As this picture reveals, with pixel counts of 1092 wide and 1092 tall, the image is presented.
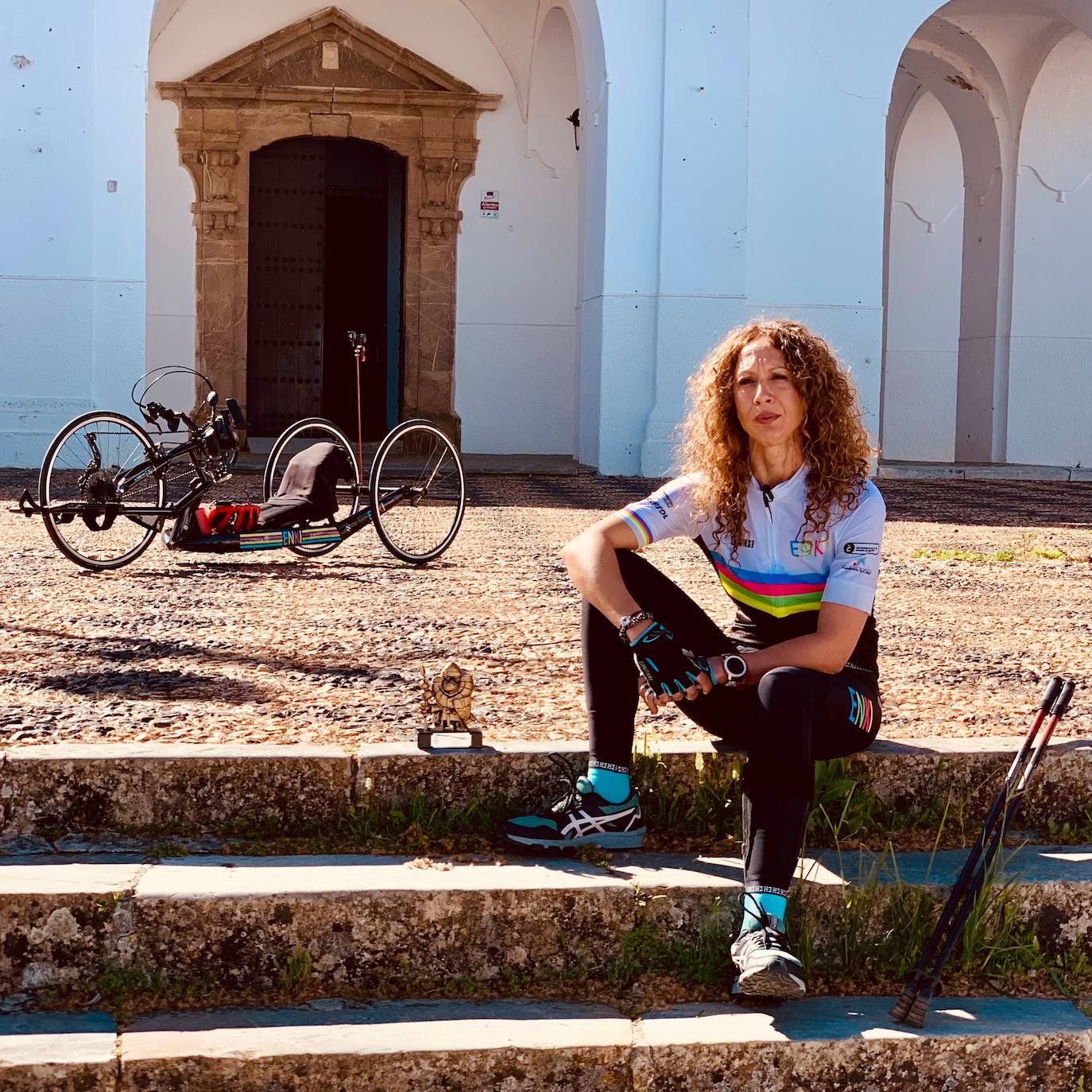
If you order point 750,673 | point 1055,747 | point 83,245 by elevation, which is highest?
point 83,245

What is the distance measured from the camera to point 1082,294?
15.2 meters

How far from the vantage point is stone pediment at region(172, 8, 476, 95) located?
48.6ft

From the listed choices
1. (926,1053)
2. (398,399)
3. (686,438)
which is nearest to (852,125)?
(398,399)

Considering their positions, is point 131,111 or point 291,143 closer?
point 131,111

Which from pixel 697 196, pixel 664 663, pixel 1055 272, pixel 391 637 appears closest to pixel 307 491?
pixel 391 637

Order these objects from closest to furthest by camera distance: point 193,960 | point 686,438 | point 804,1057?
1. point 804,1057
2. point 193,960
3. point 686,438

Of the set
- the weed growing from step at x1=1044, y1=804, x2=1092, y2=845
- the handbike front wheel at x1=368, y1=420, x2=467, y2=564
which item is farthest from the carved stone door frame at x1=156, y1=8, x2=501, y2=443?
the weed growing from step at x1=1044, y1=804, x2=1092, y2=845

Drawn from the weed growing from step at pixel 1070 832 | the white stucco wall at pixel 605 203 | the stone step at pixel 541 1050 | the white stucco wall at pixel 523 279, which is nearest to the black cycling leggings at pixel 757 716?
the stone step at pixel 541 1050

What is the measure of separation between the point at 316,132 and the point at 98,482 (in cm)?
959

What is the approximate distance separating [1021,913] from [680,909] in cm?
68

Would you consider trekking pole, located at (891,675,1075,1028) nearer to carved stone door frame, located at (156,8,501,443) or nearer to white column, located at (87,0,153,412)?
white column, located at (87,0,153,412)

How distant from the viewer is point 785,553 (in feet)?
10.4

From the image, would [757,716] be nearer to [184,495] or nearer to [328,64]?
[184,495]

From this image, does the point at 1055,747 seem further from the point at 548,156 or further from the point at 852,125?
the point at 548,156
